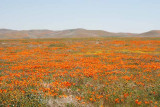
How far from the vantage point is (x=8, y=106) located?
5.94 metres

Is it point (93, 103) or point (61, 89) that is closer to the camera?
point (93, 103)

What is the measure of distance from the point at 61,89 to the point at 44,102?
5.65 feet

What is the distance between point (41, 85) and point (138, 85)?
4890 millimetres

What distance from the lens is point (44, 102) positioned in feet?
20.2

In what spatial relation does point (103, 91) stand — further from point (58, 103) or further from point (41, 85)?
point (41, 85)

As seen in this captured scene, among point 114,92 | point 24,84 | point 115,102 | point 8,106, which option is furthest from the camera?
point 24,84

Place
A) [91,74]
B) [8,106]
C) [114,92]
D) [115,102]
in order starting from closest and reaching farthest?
[8,106], [115,102], [114,92], [91,74]

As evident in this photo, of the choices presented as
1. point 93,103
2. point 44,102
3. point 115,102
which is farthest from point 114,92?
point 44,102

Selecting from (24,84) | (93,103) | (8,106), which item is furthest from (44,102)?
(24,84)

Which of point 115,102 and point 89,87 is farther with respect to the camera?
point 89,87

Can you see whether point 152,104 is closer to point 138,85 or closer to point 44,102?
point 138,85

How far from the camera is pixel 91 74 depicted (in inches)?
424

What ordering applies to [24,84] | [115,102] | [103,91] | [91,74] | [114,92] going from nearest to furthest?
[115,102] < [114,92] < [103,91] < [24,84] < [91,74]

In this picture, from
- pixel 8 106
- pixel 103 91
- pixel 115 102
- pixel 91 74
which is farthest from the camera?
pixel 91 74
